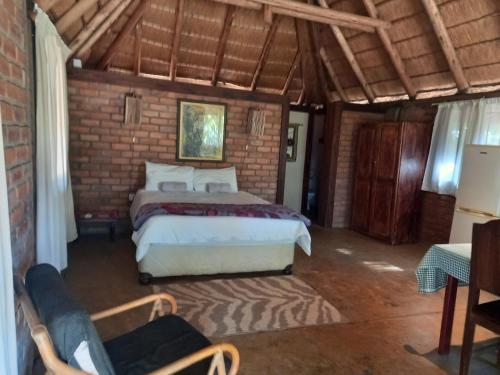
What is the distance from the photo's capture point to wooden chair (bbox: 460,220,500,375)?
1.89m

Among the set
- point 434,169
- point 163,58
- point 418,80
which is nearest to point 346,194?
point 434,169

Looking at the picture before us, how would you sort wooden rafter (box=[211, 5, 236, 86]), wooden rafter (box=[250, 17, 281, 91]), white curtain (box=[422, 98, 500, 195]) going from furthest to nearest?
wooden rafter (box=[250, 17, 281, 91]), wooden rafter (box=[211, 5, 236, 86]), white curtain (box=[422, 98, 500, 195])

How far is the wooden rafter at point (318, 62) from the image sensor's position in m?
5.29

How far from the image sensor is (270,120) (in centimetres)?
551

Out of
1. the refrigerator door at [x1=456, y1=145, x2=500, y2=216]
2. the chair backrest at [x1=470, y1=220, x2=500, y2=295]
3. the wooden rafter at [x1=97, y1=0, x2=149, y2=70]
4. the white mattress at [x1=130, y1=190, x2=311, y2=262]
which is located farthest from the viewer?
the wooden rafter at [x1=97, y1=0, x2=149, y2=70]

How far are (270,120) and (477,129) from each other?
272 centimetres

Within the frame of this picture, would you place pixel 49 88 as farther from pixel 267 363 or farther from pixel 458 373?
pixel 458 373

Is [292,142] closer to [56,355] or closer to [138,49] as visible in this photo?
[138,49]

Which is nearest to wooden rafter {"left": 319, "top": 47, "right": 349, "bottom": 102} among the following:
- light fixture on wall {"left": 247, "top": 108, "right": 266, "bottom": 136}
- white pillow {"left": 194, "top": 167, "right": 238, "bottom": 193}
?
light fixture on wall {"left": 247, "top": 108, "right": 266, "bottom": 136}

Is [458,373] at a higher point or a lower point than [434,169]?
lower

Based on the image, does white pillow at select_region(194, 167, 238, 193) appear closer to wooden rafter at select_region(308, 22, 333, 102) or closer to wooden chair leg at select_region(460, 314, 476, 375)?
wooden rafter at select_region(308, 22, 333, 102)

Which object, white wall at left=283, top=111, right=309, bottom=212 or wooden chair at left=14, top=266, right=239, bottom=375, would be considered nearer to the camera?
wooden chair at left=14, top=266, right=239, bottom=375

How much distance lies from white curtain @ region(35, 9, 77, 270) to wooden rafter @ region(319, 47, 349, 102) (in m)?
3.89

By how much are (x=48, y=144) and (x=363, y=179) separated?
436 cm
